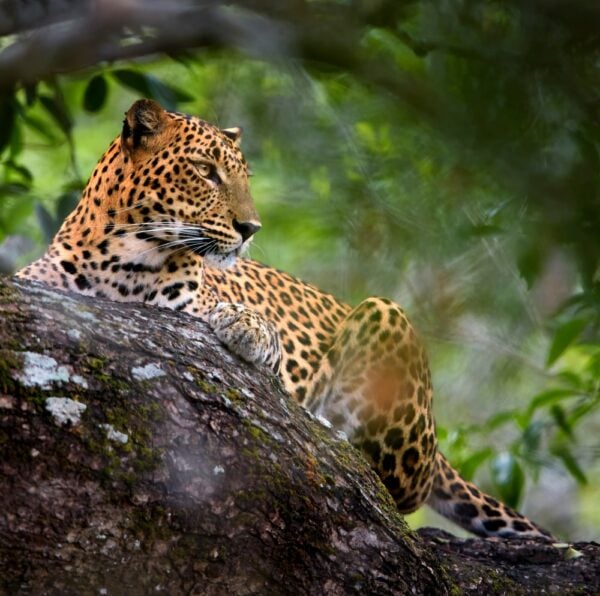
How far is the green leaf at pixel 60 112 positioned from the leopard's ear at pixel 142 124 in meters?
0.36

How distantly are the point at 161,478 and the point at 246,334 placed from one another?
5.43 ft

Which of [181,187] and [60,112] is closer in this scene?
[60,112]

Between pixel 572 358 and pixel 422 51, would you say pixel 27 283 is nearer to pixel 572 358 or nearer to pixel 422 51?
pixel 422 51

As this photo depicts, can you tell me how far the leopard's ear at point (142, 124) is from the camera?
5777 mm

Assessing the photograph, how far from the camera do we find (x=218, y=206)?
570cm

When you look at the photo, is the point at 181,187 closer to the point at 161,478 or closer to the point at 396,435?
the point at 396,435

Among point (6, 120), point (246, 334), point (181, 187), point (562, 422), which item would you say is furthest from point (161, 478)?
point (181, 187)

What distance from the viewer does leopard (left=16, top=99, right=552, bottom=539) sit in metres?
5.62

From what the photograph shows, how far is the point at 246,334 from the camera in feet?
15.2

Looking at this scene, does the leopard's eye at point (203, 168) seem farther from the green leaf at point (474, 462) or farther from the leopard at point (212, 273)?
the green leaf at point (474, 462)

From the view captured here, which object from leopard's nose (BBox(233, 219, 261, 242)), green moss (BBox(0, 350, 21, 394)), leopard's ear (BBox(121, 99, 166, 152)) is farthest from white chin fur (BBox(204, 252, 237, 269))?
green moss (BBox(0, 350, 21, 394))

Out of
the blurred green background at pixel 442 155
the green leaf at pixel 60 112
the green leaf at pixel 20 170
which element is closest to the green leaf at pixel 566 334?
the blurred green background at pixel 442 155

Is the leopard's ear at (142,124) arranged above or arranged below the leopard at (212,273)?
above

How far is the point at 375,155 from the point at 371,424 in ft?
16.2
